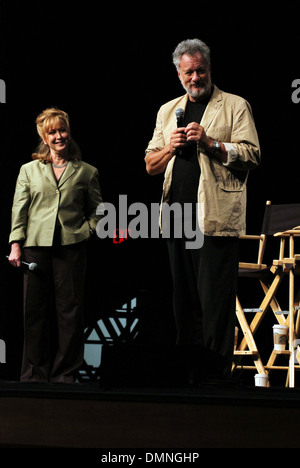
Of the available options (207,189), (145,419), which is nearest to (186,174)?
(207,189)

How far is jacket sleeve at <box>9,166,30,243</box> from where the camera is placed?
11.2 ft

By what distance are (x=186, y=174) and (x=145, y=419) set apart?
46.9 inches

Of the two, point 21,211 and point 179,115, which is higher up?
point 179,115

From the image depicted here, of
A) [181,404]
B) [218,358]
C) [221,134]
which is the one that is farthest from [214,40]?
[181,404]

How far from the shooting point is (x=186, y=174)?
3090mm

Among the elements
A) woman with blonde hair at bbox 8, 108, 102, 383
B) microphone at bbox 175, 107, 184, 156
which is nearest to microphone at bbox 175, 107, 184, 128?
microphone at bbox 175, 107, 184, 156

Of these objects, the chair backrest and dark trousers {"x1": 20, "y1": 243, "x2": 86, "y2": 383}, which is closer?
dark trousers {"x1": 20, "y1": 243, "x2": 86, "y2": 383}

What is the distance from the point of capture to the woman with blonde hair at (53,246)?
3355 mm

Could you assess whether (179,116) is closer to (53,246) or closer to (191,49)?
(191,49)

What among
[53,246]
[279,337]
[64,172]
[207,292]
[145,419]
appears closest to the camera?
[145,419]

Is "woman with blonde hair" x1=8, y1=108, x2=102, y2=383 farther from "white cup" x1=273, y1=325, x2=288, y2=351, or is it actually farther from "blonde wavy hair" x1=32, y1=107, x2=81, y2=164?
"white cup" x1=273, y1=325, x2=288, y2=351

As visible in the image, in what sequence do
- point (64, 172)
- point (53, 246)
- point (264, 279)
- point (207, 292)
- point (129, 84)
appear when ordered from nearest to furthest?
point (207, 292) < point (53, 246) < point (64, 172) < point (264, 279) < point (129, 84)

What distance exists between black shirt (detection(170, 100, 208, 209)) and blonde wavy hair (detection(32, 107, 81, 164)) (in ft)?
2.04

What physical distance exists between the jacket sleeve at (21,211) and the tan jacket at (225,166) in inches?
27.2
